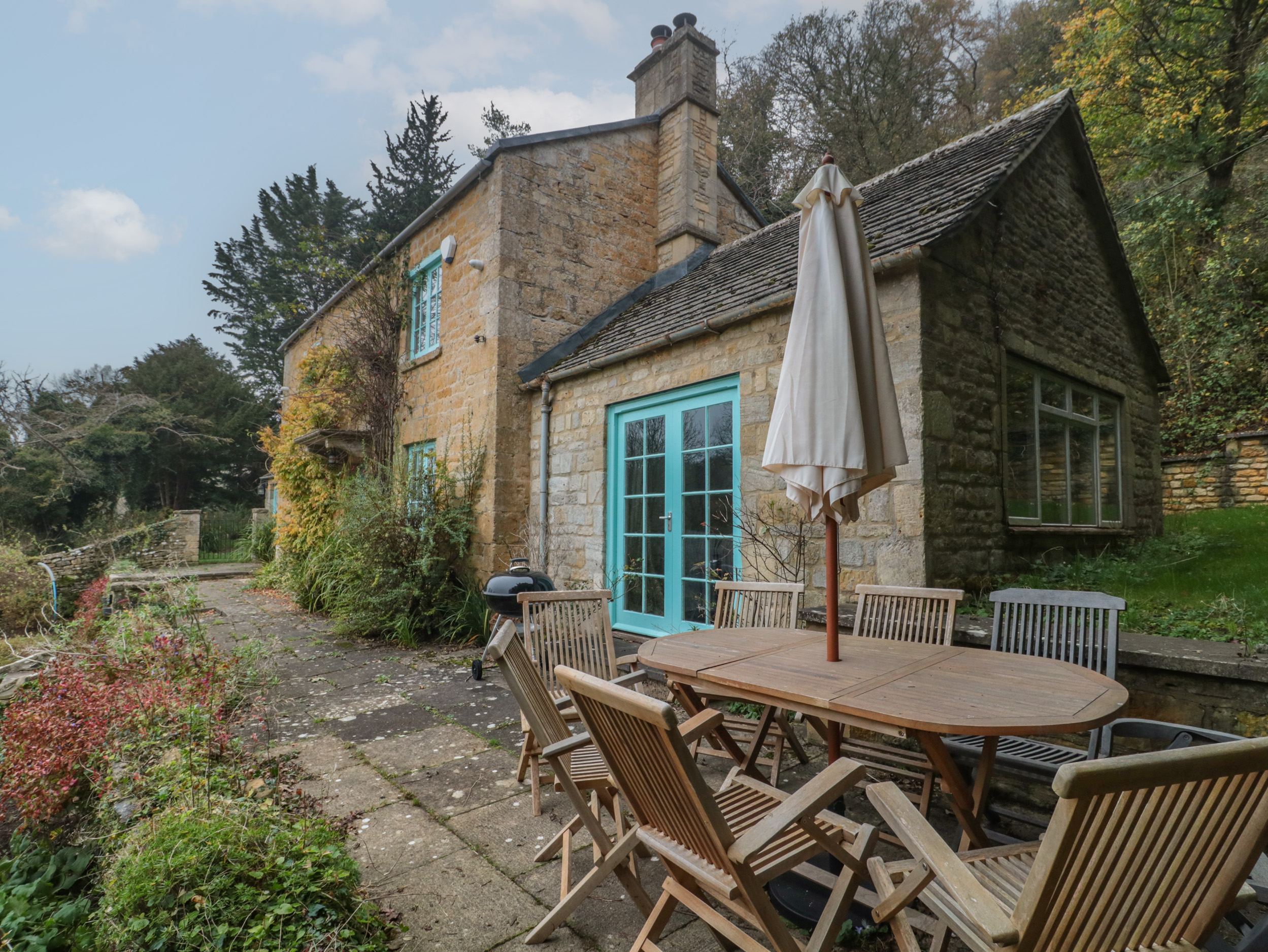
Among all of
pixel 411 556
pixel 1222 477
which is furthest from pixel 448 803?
pixel 1222 477

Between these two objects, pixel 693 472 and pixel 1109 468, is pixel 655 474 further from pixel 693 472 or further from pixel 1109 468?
pixel 1109 468

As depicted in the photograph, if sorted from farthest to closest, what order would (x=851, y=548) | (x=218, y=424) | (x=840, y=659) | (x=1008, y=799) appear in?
(x=218, y=424), (x=851, y=548), (x=1008, y=799), (x=840, y=659)

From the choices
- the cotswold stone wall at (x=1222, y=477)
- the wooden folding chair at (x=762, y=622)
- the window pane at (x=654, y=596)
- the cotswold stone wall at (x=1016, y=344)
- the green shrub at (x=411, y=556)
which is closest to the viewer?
the wooden folding chair at (x=762, y=622)

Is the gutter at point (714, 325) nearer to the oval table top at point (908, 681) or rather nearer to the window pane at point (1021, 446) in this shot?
the window pane at point (1021, 446)

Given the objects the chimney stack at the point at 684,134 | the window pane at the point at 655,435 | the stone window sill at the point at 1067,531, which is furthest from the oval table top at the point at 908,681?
the chimney stack at the point at 684,134

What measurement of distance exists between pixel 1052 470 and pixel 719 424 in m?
3.23

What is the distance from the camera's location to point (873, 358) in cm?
266

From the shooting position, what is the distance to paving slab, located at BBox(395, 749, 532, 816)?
3133 mm

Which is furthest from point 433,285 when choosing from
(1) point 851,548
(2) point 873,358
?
(2) point 873,358

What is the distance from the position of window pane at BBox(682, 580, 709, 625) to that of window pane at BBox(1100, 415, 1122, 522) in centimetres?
465

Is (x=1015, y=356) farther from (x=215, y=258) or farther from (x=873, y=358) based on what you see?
(x=215, y=258)

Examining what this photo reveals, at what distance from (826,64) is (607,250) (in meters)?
11.2

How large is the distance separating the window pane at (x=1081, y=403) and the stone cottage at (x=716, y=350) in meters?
0.06

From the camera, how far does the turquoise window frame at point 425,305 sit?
9.45 meters
